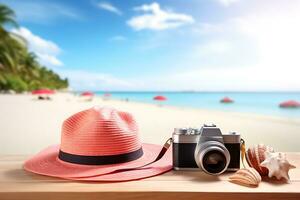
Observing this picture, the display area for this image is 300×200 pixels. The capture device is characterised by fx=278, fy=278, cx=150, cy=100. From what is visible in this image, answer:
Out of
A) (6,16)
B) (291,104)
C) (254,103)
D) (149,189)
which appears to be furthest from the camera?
(254,103)

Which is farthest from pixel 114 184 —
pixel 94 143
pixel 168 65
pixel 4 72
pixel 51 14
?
pixel 4 72

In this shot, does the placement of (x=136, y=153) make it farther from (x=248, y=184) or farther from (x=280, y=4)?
(x=280, y=4)

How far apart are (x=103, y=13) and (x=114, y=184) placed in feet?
11.7

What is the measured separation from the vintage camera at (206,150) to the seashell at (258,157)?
0.10 ft

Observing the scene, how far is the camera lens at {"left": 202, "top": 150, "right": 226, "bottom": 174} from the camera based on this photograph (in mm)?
616

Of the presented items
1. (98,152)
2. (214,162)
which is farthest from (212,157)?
(98,152)

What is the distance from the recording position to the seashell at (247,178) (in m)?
0.58

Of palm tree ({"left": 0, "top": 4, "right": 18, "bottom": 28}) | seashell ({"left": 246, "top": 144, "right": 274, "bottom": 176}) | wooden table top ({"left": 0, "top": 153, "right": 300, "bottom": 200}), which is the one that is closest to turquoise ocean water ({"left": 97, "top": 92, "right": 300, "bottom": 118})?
seashell ({"left": 246, "top": 144, "right": 274, "bottom": 176})

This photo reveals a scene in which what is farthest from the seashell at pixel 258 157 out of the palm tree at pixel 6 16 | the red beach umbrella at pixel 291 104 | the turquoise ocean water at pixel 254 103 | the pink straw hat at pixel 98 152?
the palm tree at pixel 6 16

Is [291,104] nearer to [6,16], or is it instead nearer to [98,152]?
[98,152]

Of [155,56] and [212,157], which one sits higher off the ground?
[155,56]

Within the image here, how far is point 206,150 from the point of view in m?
0.60

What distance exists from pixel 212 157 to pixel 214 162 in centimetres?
2

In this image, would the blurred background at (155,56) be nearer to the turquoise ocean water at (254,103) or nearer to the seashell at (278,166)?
the turquoise ocean water at (254,103)
